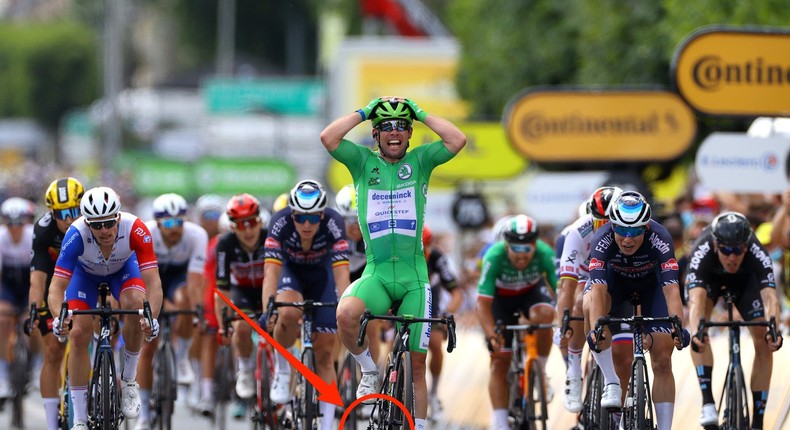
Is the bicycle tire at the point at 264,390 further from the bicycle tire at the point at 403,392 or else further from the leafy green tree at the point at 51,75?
the leafy green tree at the point at 51,75

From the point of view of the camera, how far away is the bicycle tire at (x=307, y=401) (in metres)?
13.3

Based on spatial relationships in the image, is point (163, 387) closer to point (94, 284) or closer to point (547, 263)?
A: point (94, 284)

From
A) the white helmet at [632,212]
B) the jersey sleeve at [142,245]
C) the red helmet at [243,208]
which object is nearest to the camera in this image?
the white helmet at [632,212]

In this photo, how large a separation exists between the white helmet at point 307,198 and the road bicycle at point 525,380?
2.05 metres

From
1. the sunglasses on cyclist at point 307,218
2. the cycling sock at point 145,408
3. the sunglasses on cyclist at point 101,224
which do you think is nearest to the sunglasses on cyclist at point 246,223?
the sunglasses on cyclist at point 307,218

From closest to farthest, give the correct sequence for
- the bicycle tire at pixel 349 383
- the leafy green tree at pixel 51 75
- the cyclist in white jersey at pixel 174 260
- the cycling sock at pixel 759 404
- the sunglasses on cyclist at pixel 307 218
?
the cycling sock at pixel 759 404 → the sunglasses on cyclist at pixel 307 218 → the bicycle tire at pixel 349 383 → the cyclist in white jersey at pixel 174 260 → the leafy green tree at pixel 51 75

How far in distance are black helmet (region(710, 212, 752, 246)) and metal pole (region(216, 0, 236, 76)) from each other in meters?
73.6

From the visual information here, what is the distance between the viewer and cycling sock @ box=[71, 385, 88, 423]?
40.7 feet

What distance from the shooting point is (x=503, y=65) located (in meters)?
34.3

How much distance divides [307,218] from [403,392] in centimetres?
272

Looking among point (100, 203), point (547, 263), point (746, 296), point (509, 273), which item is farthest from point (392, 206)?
point (547, 263)

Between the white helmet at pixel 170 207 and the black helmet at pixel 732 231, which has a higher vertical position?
the white helmet at pixel 170 207

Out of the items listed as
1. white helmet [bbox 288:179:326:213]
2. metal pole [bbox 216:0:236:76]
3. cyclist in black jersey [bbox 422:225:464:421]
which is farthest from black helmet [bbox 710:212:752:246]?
metal pole [bbox 216:0:236:76]

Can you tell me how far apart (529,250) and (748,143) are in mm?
3746
